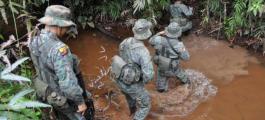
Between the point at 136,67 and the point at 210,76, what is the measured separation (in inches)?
91.2

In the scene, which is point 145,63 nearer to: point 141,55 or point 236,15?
point 141,55

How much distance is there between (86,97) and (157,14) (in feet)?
12.0

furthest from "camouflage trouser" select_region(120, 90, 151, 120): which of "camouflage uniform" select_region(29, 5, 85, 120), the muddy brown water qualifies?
"camouflage uniform" select_region(29, 5, 85, 120)

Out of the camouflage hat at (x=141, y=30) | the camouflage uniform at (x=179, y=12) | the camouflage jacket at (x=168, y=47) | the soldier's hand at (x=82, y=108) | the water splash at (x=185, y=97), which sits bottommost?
the water splash at (x=185, y=97)

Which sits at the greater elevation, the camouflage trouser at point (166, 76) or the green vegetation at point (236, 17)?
the green vegetation at point (236, 17)

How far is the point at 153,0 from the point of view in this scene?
9.05m

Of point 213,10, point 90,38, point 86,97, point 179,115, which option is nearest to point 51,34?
point 86,97

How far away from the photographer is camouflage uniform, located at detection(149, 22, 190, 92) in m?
6.79

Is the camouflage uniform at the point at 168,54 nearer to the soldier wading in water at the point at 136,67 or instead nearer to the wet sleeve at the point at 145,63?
the soldier wading in water at the point at 136,67

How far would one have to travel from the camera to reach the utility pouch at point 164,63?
6967 millimetres

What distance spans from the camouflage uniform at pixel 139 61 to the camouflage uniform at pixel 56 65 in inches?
31.9

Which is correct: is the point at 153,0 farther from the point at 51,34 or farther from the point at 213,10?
the point at 51,34

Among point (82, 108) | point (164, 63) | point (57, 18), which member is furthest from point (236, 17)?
point (57, 18)

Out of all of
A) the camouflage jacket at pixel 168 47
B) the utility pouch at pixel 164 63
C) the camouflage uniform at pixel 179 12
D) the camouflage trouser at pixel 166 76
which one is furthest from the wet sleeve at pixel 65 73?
the camouflage uniform at pixel 179 12
